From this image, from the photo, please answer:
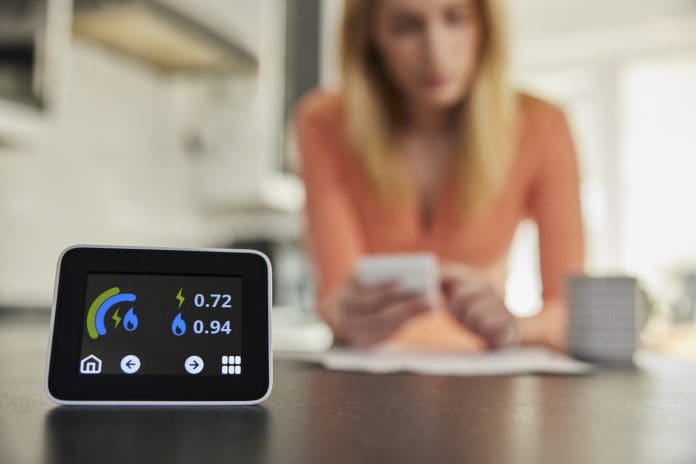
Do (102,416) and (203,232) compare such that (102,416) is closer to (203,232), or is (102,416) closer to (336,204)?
(336,204)

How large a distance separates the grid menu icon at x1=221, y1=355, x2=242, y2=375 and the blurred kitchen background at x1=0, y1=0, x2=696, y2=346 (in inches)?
45.7

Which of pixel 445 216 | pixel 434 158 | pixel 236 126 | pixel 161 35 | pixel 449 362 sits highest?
pixel 161 35

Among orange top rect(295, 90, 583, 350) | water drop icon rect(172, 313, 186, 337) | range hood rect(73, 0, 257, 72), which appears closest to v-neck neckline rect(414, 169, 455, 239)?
orange top rect(295, 90, 583, 350)

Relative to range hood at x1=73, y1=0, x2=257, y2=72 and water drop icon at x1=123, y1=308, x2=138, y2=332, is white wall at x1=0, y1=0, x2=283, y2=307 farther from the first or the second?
water drop icon at x1=123, y1=308, x2=138, y2=332

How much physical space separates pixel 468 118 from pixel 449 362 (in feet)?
2.25

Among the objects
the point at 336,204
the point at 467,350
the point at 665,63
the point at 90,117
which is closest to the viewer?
the point at 467,350

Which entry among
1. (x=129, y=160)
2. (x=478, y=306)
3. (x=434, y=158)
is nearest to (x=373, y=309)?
(x=478, y=306)

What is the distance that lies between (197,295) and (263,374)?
8cm

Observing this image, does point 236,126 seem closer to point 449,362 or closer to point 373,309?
point 373,309

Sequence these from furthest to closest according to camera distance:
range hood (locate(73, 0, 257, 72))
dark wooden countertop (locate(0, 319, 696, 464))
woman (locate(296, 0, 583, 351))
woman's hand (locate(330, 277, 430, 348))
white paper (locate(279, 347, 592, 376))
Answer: range hood (locate(73, 0, 257, 72))
woman (locate(296, 0, 583, 351))
woman's hand (locate(330, 277, 430, 348))
white paper (locate(279, 347, 592, 376))
dark wooden countertop (locate(0, 319, 696, 464))

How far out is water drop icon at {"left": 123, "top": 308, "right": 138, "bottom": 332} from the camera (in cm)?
48

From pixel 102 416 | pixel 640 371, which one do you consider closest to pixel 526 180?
pixel 640 371

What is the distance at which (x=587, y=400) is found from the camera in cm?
52

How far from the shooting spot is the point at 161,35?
224 cm
